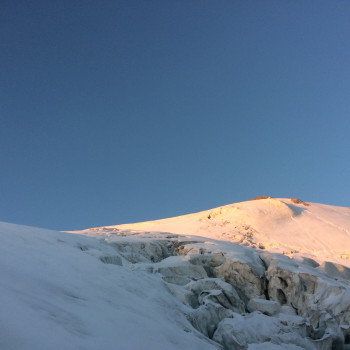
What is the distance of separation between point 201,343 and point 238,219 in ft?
72.1

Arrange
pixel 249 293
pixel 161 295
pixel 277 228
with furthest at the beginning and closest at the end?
pixel 277 228 → pixel 249 293 → pixel 161 295

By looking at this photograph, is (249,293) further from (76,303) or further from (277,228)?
(277,228)

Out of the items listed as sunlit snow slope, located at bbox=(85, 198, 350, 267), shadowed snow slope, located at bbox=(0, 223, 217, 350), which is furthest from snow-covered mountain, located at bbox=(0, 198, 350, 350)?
sunlit snow slope, located at bbox=(85, 198, 350, 267)

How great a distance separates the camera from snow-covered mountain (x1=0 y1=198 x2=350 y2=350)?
598cm

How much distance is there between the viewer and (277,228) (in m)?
28.5

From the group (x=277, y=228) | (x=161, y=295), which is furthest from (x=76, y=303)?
(x=277, y=228)

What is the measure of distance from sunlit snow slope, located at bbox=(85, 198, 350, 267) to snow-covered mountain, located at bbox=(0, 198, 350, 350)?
2.61 feet

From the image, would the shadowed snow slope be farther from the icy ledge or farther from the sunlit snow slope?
the sunlit snow slope

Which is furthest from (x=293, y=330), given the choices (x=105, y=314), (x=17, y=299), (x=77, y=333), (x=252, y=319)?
(x=17, y=299)

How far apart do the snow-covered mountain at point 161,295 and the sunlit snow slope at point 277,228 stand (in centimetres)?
80

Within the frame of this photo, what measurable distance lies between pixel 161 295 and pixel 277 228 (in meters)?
19.6

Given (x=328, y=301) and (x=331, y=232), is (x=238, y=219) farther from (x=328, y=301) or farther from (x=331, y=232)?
(x=328, y=301)

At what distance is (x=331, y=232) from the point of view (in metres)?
28.1

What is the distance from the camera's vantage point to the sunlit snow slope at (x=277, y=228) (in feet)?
79.7
